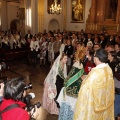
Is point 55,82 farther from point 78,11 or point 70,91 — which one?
point 78,11

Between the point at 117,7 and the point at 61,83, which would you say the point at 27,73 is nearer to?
the point at 61,83

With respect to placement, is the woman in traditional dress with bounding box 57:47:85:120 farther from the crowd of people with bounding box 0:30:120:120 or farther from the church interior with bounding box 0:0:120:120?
the church interior with bounding box 0:0:120:120

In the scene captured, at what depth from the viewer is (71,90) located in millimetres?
3975

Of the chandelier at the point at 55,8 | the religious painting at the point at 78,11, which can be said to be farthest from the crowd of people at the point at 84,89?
the religious painting at the point at 78,11

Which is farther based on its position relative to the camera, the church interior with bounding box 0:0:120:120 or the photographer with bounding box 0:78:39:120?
the church interior with bounding box 0:0:120:120

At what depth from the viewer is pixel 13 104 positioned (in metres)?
2.00

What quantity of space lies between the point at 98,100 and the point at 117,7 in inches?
547

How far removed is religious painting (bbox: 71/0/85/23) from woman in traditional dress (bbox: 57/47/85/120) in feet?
47.2

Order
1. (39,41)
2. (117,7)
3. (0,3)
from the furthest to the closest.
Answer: (0,3) → (117,7) → (39,41)

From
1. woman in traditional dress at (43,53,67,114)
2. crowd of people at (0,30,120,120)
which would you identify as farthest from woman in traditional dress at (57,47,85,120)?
woman in traditional dress at (43,53,67,114)

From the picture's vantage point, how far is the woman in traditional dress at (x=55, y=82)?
4.45 metres

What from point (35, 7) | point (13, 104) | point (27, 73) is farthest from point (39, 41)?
point (13, 104)

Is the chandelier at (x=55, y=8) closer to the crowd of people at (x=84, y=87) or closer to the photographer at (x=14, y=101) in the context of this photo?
the crowd of people at (x=84, y=87)

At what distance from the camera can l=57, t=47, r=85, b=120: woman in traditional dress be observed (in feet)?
12.7
